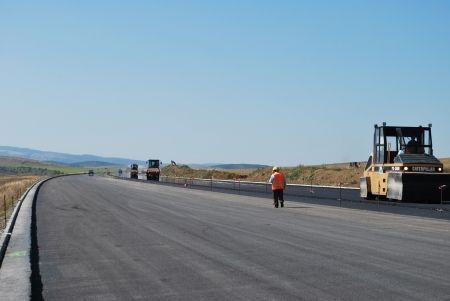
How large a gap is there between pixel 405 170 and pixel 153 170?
183 ft

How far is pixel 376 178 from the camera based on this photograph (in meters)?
27.0

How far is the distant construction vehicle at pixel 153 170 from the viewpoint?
256ft

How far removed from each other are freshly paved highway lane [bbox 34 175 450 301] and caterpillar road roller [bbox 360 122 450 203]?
23.3 feet

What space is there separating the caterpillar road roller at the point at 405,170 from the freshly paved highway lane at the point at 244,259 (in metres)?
7.09

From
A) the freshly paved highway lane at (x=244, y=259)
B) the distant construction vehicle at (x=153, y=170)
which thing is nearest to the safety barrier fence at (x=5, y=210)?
the freshly paved highway lane at (x=244, y=259)

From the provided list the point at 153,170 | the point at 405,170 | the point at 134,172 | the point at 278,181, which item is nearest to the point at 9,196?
the point at 278,181

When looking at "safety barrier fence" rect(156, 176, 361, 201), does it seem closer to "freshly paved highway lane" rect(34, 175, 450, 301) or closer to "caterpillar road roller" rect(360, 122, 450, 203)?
"caterpillar road roller" rect(360, 122, 450, 203)

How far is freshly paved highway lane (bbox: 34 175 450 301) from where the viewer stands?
7.60m

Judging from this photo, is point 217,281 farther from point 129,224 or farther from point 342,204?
point 342,204

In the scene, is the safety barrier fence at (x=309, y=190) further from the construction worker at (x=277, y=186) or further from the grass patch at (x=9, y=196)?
the grass patch at (x=9, y=196)

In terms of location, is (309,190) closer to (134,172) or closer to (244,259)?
(244,259)

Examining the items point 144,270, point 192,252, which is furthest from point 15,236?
point 144,270

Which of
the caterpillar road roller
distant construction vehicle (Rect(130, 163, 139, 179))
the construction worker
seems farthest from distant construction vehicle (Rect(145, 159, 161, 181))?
the construction worker

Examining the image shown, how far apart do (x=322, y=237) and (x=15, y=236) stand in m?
6.90
